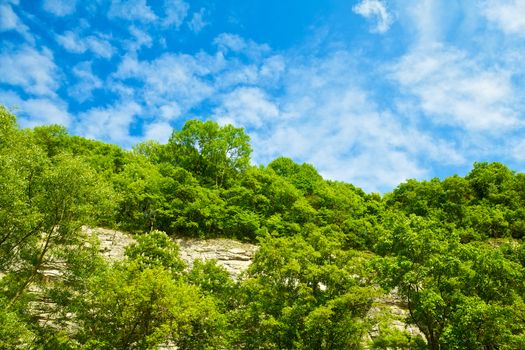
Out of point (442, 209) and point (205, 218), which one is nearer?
point (205, 218)

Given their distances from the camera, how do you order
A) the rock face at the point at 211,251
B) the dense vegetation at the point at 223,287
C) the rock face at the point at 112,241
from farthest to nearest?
the rock face at the point at 112,241 → the rock face at the point at 211,251 → the dense vegetation at the point at 223,287

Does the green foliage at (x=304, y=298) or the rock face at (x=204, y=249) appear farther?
the rock face at (x=204, y=249)

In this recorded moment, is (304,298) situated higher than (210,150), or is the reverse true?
(210,150)

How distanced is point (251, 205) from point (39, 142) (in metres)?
30.0

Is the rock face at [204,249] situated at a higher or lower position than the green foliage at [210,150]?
lower

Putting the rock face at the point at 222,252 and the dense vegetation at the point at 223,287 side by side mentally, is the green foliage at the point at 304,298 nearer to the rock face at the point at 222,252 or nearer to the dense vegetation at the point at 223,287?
the dense vegetation at the point at 223,287

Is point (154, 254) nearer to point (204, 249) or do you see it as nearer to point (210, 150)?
point (204, 249)

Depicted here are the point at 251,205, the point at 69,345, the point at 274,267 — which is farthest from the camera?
the point at 251,205

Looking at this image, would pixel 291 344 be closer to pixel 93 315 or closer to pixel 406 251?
pixel 406 251

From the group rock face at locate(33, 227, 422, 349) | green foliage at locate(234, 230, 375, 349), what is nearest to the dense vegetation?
green foliage at locate(234, 230, 375, 349)

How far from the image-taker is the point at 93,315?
28109 millimetres

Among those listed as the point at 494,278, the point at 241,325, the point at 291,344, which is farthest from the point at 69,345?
the point at 494,278

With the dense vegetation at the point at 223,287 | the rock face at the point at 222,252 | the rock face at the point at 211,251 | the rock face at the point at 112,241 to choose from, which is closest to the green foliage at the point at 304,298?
the dense vegetation at the point at 223,287

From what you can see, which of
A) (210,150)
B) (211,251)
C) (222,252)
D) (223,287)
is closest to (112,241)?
(211,251)
